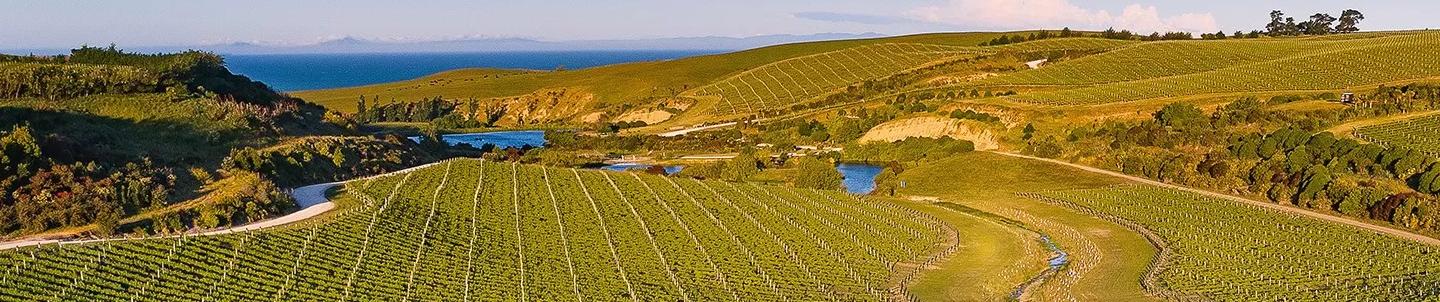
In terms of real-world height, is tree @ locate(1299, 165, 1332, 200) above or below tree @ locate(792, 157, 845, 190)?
above

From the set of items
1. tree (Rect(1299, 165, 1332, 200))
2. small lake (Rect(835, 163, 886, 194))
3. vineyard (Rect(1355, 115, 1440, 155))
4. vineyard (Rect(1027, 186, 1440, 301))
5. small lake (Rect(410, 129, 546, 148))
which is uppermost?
vineyard (Rect(1355, 115, 1440, 155))

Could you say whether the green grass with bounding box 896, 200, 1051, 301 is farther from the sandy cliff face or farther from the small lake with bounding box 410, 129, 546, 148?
the small lake with bounding box 410, 129, 546, 148

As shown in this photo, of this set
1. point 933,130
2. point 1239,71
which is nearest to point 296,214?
point 933,130

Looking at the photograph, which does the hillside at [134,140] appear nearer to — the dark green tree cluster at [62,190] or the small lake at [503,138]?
the dark green tree cluster at [62,190]

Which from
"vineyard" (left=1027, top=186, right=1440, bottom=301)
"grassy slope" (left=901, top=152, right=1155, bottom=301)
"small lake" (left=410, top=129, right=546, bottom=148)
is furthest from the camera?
"small lake" (left=410, top=129, right=546, bottom=148)

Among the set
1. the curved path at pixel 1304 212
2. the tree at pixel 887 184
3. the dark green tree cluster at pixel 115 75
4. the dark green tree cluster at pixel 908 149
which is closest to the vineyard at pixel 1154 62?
the dark green tree cluster at pixel 908 149

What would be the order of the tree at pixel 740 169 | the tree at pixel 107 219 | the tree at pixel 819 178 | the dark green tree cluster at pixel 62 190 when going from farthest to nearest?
the tree at pixel 740 169, the tree at pixel 819 178, the dark green tree cluster at pixel 62 190, the tree at pixel 107 219

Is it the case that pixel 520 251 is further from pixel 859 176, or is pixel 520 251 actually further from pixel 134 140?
pixel 859 176

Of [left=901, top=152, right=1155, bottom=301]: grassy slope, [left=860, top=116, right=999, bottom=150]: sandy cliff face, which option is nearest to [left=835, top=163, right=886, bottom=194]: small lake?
[left=901, top=152, right=1155, bottom=301]: grassy slope
